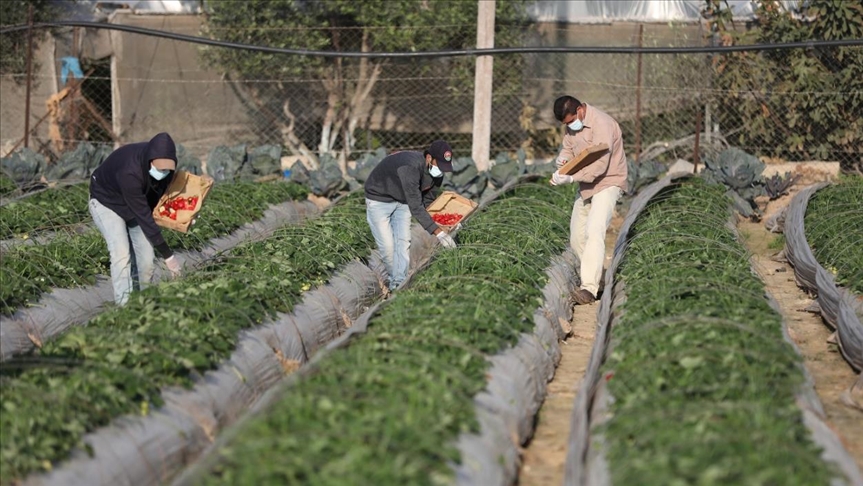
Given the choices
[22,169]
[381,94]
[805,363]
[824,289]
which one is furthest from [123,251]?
[381,94]

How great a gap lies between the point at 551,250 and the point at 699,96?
740 cm

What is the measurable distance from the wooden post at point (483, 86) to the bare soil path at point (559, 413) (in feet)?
20.8

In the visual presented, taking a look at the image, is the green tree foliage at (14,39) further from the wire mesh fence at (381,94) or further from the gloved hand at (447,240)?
the gloved hand at (447,240)

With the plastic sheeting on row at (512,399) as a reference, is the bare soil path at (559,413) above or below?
below

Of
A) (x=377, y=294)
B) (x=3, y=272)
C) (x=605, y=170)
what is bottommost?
(x=377, y=294)

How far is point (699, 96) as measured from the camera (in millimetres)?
15906

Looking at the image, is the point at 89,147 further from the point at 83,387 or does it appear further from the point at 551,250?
the point at 83,387

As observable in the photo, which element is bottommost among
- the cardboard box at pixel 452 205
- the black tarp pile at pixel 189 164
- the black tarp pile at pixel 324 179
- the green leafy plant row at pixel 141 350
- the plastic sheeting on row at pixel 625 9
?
the black tarp pile at pixel 324 179

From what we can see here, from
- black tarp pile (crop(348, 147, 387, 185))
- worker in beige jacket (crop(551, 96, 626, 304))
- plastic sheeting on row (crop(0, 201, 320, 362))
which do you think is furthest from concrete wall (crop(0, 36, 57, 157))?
worker in beige jacket (crop(551, 96, 626, 304))

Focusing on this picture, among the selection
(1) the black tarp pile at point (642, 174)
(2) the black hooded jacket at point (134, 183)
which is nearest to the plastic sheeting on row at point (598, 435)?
(2) the black hooded jacket at point (134, 183)

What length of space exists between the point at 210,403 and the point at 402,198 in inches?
128

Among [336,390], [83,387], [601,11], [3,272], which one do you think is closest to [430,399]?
[336,390]

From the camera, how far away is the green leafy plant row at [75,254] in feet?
25.8

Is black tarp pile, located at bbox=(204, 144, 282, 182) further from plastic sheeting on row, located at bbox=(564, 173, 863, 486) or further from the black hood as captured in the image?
plastic sheeting on row, located at bbox=(564, 173, 863, 486)
